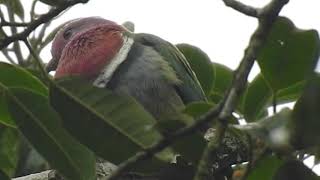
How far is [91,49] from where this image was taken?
2.49m

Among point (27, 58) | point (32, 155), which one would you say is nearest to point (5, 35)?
point (32, 155)

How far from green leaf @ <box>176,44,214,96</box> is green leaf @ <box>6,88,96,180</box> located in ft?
1.99

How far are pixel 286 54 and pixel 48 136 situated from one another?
0.49 metres

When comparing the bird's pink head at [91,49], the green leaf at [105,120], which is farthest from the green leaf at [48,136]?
the bird's pink head at [91,49]

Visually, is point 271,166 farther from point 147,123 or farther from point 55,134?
point 55,134

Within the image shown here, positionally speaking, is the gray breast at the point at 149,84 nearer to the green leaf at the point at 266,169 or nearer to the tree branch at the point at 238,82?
the green leaf at the point at 266,169

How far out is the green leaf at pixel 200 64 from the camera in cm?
203

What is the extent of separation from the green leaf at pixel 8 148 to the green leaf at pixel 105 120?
39 centimetres

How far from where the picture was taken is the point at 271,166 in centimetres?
131

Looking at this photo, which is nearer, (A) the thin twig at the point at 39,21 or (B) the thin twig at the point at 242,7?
(B) the thin twig at the point at 242,7

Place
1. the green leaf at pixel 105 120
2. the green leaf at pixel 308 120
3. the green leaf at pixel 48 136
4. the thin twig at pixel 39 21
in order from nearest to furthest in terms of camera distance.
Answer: the green leaf at pixel 308 120
the thin twig at pixel 39 21
the green leaf at pixel 105 120
the green leaf at pixel 48 136

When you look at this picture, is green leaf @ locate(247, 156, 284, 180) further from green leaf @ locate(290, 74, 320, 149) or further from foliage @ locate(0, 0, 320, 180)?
green leaf @ locate(290, 74, 320, 149)

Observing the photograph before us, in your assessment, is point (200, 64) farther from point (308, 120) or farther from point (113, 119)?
point (308, 120)

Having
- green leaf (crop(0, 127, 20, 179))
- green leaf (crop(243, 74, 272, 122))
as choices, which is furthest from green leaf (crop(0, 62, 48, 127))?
green leaf (crop(243, 74, 272, 122))
